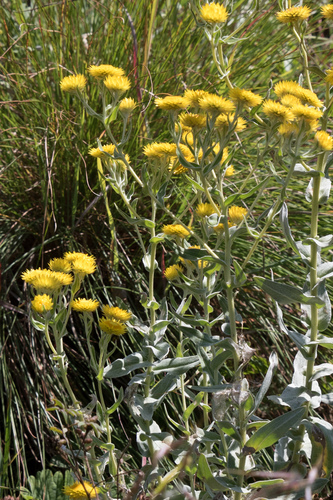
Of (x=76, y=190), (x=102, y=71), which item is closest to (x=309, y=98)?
(x=102, y=71)

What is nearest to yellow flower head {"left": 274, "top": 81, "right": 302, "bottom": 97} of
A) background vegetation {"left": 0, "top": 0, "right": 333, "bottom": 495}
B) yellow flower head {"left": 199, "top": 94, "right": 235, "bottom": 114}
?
yellow flower head {"left": 199, "top": 94, "right": 235, "bottom": 114}

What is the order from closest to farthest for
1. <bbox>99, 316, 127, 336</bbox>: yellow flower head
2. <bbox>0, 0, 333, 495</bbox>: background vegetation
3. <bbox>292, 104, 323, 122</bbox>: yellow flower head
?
<bbox>292, 104, 323, 122</bbox>: yellow flower head
<bbox>99, 316, 127, 336</bbox>: yellow flower head
<bbox>0, 0, 333, 495</bbox>: background vegetation

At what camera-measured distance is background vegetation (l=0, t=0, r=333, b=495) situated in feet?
5.36

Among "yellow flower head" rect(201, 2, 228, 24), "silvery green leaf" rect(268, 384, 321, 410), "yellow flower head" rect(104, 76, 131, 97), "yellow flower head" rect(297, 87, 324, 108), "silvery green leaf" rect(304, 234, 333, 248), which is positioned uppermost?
"yellow flower head" rect(201, 2, 228, 24)

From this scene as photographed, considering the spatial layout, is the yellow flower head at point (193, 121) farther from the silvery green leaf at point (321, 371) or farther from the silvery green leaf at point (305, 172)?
the silvery green leaf at point (321, 371)

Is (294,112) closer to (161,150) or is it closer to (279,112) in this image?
(279,112)

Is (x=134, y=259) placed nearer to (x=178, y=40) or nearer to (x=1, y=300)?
(x=1, y=300)

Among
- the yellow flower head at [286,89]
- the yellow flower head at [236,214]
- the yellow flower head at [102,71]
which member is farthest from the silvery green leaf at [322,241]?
the yellow flower head at [102,71]

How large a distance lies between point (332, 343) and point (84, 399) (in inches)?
37.7

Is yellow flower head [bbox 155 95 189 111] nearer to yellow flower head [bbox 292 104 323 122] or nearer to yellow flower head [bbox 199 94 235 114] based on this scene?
yellow flower head [bbox 199 94 235 114]

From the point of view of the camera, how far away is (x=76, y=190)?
5.82 feet

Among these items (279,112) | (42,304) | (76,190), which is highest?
(279,112)

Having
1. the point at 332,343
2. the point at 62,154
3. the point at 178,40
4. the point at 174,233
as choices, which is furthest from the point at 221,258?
the point at 178,40

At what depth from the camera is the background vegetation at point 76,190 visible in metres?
1.63
